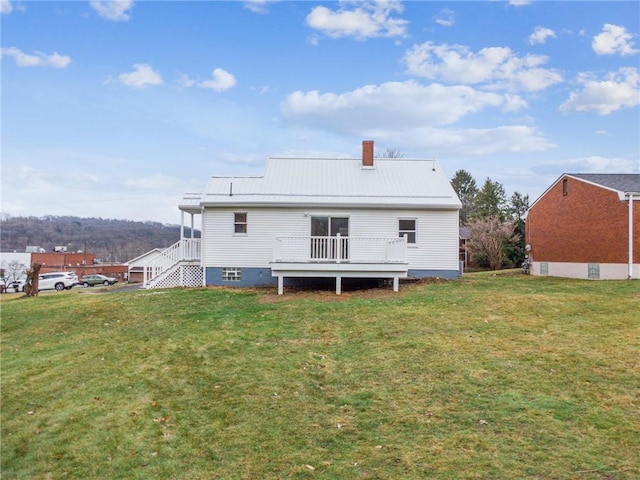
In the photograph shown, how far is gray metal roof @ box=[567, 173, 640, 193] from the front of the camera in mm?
17125

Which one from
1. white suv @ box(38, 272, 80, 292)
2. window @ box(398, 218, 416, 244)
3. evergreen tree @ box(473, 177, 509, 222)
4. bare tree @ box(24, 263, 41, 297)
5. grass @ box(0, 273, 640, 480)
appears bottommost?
white suv @ box(38, 272, 80, 292)

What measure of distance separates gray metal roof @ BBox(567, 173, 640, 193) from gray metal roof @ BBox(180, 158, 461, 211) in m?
6.30

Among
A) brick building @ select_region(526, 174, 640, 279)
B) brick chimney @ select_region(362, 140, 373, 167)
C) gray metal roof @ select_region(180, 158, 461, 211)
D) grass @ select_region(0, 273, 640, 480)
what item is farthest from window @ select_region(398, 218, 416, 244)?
brick building @ select_region(526, 174, 640, 279)

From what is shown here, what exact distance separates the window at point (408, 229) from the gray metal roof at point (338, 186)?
28.0 inches

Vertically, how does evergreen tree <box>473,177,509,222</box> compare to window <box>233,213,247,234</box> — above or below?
above

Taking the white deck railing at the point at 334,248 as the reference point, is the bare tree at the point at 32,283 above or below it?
below

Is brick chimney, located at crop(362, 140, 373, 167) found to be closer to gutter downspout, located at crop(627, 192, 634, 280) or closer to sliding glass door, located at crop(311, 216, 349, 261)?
sliding glass door, located at crop(311, 216, 349, 261)

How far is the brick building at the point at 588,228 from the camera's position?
1678cm

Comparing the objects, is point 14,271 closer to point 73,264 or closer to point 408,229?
point 73,264

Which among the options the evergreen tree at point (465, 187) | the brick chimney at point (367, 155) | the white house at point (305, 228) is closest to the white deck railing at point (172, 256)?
the white house at point (305, 228)

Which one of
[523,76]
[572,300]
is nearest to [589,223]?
[523,76]

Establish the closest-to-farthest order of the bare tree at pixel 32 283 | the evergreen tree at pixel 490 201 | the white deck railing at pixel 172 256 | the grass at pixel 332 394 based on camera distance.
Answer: the grass at pixel 332 394
the white deck railing at pixel 172 256
the bare tree at pixel 32 283
the evergreen tree at pixel 490 201

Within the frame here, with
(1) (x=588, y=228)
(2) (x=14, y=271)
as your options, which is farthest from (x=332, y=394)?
(2) (x=14, y=271)

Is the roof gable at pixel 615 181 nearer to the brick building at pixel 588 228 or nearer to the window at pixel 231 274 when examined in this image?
the brick building at pixel 588 228
